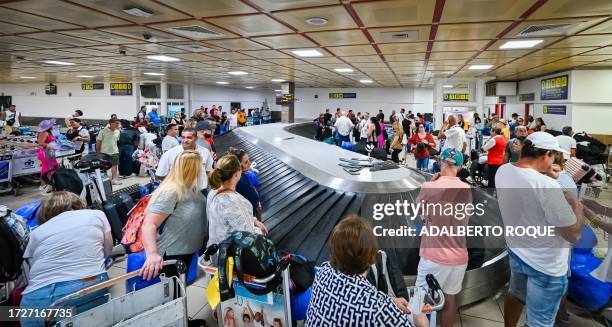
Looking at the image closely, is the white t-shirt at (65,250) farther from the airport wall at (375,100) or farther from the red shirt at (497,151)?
the airport wall at (375,100)

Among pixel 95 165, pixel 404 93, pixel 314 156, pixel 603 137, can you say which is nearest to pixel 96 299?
pixel 95 165

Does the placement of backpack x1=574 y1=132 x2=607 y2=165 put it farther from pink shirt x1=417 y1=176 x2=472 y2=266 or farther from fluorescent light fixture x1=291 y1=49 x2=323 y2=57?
pink shirt x1=417 y1=176 x2=472 y2=266

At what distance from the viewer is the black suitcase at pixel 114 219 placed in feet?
12.9

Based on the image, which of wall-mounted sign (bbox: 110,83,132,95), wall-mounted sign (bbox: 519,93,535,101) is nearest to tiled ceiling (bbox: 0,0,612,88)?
wall-mounted sign (bbox: 519,93,535,101)

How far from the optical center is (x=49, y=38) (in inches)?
264

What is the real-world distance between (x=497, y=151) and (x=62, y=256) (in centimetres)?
670

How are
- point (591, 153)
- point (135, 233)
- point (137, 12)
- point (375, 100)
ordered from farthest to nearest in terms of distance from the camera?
point (375, 100)
point (591, 153)
point (137, 12)
point (135, 233)

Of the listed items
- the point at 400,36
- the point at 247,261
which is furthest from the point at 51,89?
the point at 247,261

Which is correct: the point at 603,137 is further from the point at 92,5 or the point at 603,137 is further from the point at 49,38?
the point at 49,38

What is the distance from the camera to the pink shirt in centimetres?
255

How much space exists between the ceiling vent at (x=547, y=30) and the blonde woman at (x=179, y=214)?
5.12 meters

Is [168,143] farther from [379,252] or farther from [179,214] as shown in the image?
[379,252]

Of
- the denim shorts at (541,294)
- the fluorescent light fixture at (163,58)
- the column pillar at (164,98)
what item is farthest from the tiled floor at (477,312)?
the column pillar at (164,98)

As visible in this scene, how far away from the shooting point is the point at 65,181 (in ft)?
15.5
